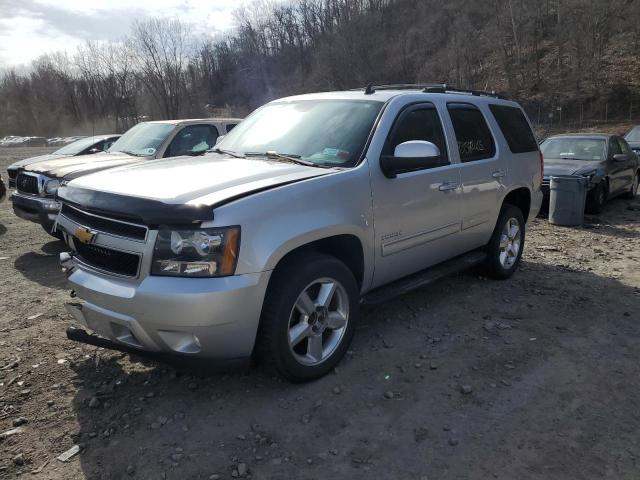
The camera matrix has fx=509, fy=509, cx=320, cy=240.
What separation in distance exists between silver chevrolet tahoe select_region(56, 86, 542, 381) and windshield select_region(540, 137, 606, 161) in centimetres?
657

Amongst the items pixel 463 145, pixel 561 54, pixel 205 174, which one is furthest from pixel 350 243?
pixel 561 54

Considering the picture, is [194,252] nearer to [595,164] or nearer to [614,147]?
[595,164]

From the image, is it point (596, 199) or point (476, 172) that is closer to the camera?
point (476, 172)

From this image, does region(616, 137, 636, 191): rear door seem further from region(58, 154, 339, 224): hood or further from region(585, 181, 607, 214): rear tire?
region(58, 154, 339, 224): hood

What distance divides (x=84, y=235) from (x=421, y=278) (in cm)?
268

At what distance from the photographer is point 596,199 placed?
32.1 ft

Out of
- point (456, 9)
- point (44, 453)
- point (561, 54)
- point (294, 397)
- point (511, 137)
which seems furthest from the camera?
point (456, 9)

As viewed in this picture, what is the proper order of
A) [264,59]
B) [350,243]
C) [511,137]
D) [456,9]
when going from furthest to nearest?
1. [264,59]
2. [456,9]
3. [511,137]
4. [350,243]

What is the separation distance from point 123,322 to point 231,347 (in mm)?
644

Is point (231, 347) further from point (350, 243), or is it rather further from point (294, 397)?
point (350, 243)

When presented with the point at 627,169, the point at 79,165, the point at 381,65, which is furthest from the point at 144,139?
the point at 381,65

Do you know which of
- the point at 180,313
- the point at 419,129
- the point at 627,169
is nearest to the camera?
the point at 180,313

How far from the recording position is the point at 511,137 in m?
5.64

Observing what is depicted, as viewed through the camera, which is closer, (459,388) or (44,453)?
(44,453)
